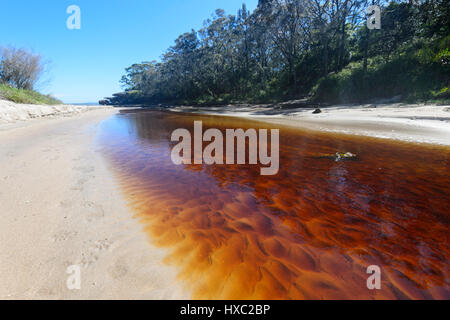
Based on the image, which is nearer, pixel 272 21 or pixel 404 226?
pixel 404 226

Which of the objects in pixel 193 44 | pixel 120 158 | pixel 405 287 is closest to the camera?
pixel 405 287

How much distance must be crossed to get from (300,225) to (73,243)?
10.7 feet

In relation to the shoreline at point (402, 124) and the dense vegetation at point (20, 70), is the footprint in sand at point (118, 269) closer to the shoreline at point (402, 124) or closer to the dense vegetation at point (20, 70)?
the shoreline at point (402, 124)

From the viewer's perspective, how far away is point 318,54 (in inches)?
1184

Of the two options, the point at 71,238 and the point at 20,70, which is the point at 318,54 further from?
the point at 20,70

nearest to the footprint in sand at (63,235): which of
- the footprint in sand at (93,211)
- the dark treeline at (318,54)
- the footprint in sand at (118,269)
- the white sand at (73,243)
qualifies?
the white sand at (73,243)

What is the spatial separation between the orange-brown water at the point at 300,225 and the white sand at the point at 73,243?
282 millimetres

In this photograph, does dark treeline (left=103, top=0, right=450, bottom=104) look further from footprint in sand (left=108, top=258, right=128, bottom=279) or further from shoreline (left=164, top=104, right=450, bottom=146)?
footprint in sand (left=108, top=258, right=128, bottom=279)
